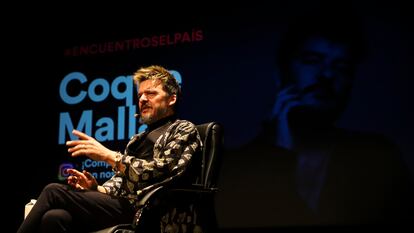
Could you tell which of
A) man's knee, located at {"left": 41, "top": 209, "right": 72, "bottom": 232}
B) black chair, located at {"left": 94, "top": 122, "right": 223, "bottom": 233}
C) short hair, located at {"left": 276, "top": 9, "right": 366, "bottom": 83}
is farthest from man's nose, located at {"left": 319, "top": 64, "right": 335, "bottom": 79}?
man's knee, located at {"left": 41, "top": 209, "right": 72, "bottom": 232}

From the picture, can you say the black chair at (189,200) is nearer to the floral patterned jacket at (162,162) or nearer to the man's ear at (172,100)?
the floral patterned jacket at (162,162)

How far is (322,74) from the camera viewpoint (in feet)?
12.8

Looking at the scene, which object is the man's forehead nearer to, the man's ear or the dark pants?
the man's ear

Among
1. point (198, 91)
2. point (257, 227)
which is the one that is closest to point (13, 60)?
point (198, 91)

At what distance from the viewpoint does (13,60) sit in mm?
4961

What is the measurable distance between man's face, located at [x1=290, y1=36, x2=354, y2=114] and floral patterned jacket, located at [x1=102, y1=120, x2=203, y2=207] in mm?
1665

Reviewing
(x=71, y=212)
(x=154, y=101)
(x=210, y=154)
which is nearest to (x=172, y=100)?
(x=154, y=101)

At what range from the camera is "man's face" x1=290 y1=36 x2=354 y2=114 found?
3.81 meters

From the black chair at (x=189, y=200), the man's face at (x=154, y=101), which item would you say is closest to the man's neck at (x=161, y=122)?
the man's face at (x=154, y=101)

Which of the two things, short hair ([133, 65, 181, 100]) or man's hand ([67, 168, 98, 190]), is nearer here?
man's hand ([67, 168, 98, 190])

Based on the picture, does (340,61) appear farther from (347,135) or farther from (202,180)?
(202,180)

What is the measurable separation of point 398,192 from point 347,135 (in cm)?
52

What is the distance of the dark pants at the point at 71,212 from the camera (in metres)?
2.09

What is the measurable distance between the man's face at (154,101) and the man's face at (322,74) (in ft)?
5.09
